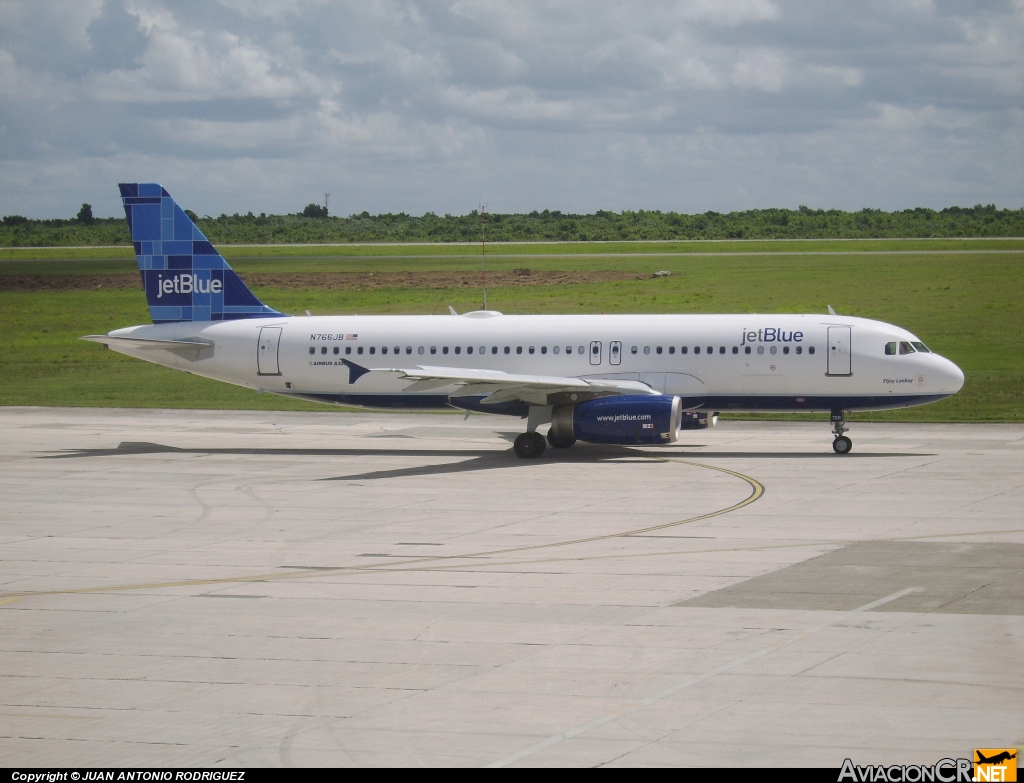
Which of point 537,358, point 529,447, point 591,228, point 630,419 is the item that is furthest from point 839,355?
point 591,228

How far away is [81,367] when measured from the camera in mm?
65500

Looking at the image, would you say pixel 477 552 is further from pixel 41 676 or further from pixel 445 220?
pixel 445 220

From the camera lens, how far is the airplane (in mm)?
36031

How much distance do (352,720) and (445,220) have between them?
170197 millimetres

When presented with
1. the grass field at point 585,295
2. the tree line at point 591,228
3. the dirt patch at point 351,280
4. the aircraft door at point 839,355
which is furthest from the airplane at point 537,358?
the tree line at point 591,228

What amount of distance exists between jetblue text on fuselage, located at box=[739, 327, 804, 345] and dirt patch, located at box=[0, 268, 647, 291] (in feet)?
173

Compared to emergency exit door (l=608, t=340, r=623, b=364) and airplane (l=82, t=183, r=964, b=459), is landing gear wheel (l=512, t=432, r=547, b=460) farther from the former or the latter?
emergency exit door (l=608, t=340, r=623, b=364)

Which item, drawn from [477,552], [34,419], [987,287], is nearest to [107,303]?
[34,419]

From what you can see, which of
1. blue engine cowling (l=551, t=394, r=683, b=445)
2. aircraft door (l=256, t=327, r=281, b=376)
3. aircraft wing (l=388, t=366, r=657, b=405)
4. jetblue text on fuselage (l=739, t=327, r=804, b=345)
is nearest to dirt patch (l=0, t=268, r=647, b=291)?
aircraft door (l=256, t=327, r=281, b=376)

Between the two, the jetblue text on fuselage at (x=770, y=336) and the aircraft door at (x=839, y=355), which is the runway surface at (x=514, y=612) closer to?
the aircraft door at (x=839, y=355)

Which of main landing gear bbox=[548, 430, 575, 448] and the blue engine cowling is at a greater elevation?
the blue engine cowling

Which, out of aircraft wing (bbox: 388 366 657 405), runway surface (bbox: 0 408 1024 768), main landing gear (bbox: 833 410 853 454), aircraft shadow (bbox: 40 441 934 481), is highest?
aircraft wing (bbox: 388 366 657 405)

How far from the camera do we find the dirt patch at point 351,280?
91.9 meters

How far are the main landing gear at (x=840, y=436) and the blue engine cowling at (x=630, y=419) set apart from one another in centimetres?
466
